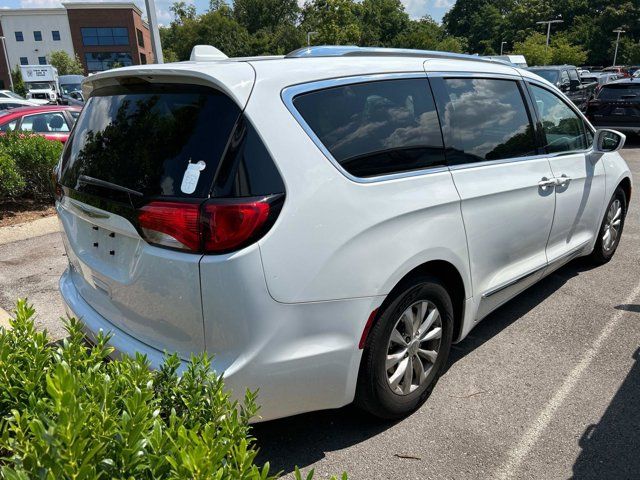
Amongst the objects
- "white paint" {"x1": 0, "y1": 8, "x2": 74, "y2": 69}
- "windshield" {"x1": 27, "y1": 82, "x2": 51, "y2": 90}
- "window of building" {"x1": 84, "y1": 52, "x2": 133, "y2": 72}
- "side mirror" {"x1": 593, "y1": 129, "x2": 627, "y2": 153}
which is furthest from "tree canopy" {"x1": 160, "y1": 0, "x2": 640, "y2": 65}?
"side mirror" {"x1": 593, "y1": 129, "x2": 627, "y2": 153}

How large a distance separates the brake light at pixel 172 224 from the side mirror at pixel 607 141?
150 inches

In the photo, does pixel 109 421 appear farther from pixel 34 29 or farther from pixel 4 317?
pixel 34 29

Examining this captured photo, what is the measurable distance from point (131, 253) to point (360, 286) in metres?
1.06

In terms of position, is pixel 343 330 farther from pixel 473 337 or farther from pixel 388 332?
pixel 473 337

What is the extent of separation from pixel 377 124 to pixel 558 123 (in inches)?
88.7

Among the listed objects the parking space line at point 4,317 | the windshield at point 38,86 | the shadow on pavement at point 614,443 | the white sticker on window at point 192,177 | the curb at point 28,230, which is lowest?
the shadow on pavement at point 614,443

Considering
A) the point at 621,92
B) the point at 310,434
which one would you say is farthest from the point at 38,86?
the point at 310,434

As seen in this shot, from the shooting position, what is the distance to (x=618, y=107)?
13328 millimetres

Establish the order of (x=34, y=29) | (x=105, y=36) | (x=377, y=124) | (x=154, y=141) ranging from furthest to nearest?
(x=34, y=29)
(x=105, y=36)
(x=377, y=124)
(x=154, y=141)

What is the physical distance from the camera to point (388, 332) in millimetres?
2672

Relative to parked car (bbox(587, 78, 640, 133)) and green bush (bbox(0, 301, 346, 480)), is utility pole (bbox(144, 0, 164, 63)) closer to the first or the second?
green bush (bbox(0, 301, 346, 480))

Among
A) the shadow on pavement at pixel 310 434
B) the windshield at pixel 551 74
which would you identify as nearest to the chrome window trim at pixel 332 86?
the shadow on pavement at pixel 310 434

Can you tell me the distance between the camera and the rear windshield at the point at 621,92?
13.1 metres

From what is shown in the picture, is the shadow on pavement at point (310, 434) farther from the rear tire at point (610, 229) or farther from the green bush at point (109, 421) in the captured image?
the rear tire at point (610, 229)
